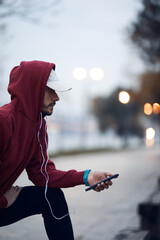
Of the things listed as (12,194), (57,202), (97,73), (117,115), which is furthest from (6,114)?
(117,115)

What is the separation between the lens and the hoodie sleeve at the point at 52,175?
291cm

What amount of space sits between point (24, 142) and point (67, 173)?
16.0 inches

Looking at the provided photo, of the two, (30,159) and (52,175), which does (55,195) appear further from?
(30,159)

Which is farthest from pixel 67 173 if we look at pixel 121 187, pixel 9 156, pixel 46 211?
pixel 121 187

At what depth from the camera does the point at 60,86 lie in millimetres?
2834

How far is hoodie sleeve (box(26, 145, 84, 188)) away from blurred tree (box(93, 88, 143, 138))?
63.2 m

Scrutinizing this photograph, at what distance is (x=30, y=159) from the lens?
292cm

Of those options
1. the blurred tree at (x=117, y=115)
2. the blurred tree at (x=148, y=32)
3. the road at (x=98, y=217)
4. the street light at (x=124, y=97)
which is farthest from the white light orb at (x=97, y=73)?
the blurred tree at (x=117, y=115)

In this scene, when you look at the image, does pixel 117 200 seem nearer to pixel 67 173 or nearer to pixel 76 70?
pixel 67 173

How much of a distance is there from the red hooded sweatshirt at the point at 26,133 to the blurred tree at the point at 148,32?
6.37 metres

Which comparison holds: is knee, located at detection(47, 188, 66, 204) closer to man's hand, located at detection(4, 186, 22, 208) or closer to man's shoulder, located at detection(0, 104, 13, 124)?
man's hand, located at detection(4, 186, 22, 208)

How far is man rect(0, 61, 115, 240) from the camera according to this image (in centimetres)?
270

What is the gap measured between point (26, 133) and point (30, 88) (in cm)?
30

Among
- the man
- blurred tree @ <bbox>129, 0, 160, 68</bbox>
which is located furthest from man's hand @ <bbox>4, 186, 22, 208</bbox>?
blurred tree @ <bbox>129, 0, 160, 68</bbox>
